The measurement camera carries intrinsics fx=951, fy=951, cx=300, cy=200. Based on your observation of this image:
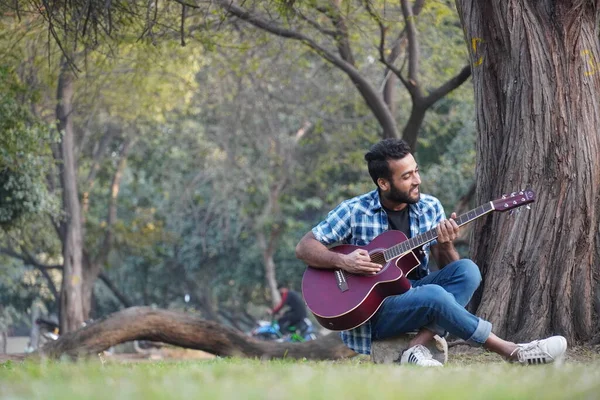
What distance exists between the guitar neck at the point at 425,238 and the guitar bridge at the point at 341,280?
0.36m

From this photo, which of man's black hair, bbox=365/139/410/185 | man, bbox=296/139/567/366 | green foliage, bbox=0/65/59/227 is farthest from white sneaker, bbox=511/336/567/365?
green foliage, bbox=0/65/59/227

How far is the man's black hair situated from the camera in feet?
23.2

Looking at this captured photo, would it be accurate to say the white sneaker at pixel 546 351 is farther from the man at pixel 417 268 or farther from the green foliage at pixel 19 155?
the green foliage at pixel 19 155

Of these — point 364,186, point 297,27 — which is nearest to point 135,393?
point 297,27

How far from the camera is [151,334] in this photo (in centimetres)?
1120

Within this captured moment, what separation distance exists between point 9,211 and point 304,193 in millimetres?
16065

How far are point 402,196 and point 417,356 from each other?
124 centimetres

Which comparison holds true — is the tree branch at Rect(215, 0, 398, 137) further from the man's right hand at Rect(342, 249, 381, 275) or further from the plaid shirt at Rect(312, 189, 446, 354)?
the man's right hand at Rect(342, 249, 381, 275)

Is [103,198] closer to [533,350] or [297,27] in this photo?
[297,27]

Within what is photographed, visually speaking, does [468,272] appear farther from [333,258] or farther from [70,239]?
[70,239]

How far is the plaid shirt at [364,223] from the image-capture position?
7.11 metres

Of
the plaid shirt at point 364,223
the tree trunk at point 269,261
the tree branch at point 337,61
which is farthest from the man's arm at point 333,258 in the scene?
the tree trunk at point 269,261

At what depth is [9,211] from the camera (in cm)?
1964

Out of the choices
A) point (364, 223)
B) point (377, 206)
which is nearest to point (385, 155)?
point (377, 206)
